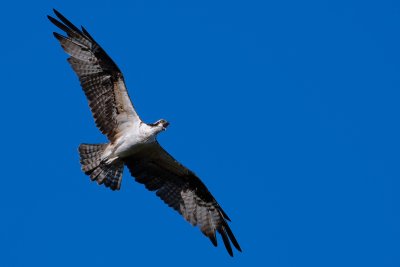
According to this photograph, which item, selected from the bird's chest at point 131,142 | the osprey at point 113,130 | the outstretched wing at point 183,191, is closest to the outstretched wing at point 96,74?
the osprey at point 113,130

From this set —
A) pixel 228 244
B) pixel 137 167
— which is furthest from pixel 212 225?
pixel 137 167

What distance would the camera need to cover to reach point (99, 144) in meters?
18.6

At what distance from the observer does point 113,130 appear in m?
18.4

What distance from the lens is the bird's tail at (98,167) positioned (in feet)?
60.6

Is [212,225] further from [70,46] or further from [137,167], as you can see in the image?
[70,46]

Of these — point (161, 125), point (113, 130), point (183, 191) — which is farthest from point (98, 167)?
point (183, 191)

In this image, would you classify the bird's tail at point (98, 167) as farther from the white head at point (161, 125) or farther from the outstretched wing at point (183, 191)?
the white head at point (161, 125)

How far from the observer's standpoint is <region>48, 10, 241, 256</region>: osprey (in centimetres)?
1819

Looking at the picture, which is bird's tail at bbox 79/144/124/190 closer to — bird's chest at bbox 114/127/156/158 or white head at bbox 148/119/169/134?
bird's chest at bbox 114/127/156/158

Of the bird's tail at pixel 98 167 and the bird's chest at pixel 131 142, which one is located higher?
the bird's chest at pixel 131 142

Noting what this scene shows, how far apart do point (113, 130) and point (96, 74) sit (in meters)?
1.12

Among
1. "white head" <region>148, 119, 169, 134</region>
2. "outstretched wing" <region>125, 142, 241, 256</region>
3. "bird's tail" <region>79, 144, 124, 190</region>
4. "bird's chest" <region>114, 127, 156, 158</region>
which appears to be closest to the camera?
"white head" <region>148, 119, 169, 134</region>

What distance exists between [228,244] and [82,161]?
3.34 metres

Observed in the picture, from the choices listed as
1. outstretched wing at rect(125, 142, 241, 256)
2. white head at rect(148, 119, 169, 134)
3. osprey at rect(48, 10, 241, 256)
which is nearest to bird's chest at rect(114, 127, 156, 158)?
osprey at rect(48, 10, 241, 256)
